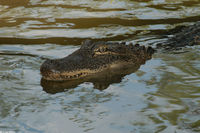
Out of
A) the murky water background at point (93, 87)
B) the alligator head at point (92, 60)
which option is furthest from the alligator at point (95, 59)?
the murky water background at point (93, 87)

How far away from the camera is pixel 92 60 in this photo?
5441 millimetres

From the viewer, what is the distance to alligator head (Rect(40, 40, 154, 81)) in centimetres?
485

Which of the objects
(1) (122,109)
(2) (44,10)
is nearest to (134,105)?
(1) (122,109)

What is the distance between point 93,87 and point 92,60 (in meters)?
0.70

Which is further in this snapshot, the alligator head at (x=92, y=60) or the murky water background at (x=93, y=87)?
the alligator head at (x=92, y=60)

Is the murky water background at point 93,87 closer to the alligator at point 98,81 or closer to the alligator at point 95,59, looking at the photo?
the alligator at point 98,81

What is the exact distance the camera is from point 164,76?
5.19 meters

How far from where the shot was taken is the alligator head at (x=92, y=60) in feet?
15.9

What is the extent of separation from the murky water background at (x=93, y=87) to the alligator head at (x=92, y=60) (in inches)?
9.5

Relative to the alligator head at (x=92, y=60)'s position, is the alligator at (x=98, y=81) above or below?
below

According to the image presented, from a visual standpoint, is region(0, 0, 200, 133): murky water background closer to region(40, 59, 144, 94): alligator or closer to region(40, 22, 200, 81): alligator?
region(40, 59, 144, 94): alligator

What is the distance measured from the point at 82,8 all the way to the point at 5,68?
560 cm

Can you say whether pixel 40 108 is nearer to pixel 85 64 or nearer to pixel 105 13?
pixel 85 64

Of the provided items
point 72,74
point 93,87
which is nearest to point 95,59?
point 72,74
